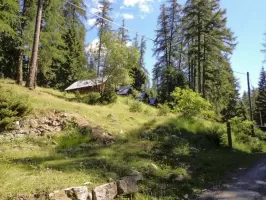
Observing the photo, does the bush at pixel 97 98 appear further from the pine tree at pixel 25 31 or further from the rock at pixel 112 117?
the rock at pixel 112 117

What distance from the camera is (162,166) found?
764 cm

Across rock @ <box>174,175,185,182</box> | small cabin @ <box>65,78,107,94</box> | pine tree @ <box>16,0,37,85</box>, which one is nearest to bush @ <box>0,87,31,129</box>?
rock @ <box>174,175,185,182</box>

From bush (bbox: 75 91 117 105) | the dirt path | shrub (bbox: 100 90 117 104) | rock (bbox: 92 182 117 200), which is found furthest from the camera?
shrub (bbox: 100 90 117 104)

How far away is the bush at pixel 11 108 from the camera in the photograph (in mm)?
8609

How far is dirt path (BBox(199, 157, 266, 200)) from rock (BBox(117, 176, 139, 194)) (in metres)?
1.70

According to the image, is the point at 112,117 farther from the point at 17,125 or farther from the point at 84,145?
the point at 17,125

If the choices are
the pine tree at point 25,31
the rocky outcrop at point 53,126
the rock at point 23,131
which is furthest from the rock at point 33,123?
the pine tree at point 25,31

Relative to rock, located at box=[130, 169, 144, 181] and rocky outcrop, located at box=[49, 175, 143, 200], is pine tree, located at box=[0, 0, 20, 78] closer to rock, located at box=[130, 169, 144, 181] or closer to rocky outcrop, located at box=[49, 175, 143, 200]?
rock, located at box=[130, 169, 144, 181]

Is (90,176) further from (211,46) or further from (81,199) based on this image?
(211,46)

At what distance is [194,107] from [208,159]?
581 centimetres

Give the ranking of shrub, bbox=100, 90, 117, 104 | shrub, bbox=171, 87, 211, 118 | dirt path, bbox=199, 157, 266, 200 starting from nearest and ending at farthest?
1. dirt path, bbox=199, 157, 266, 200
2. shrub, bbox=171, 87, 211, 118
3. shrub, bbox=100, 90, 117, 104

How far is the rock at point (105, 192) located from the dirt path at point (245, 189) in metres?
2.21

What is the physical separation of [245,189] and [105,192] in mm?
3831

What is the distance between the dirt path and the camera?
19.3ft
